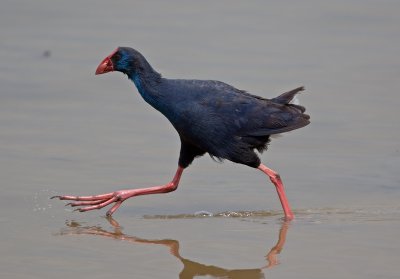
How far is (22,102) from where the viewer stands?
9.61m

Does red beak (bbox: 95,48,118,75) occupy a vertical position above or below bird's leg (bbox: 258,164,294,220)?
above

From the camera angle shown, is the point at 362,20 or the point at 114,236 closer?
the point at 114,236

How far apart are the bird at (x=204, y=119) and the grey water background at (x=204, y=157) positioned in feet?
0.46

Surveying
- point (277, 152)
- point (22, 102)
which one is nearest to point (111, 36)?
point (22, 102)

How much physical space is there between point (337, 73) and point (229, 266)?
4746 millimetres

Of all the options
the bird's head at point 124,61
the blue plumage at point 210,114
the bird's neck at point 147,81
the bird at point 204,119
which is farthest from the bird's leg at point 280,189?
the bird's head at point 124,61

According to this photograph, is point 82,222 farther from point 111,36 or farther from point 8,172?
point 111,36

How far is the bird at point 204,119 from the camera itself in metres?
7.41

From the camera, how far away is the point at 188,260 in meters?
6.37

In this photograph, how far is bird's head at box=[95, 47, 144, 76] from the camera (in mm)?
7586

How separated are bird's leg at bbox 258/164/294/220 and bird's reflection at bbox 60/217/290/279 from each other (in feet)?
0.43

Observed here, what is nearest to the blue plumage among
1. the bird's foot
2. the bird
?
the bird

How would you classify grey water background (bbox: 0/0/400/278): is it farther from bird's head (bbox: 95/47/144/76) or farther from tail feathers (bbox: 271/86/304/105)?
bird's head (bbox: 95/47/144/76)

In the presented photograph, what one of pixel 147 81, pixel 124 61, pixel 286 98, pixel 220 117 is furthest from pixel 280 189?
pixel 124 61
